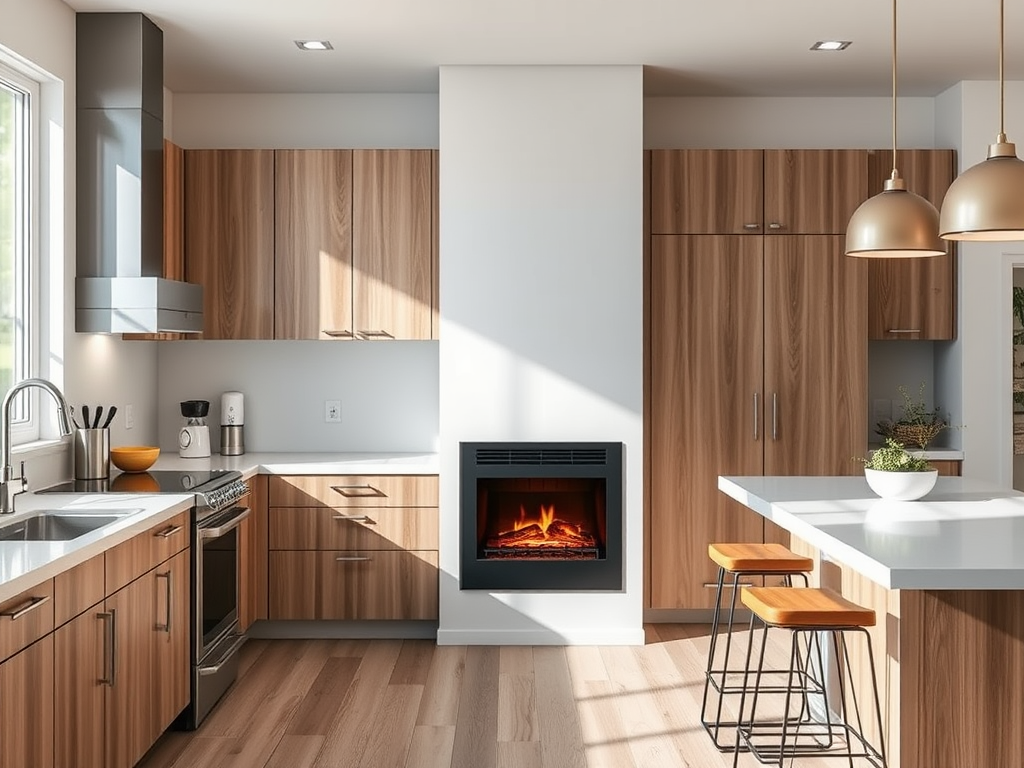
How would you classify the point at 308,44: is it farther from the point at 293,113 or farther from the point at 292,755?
the point at 292,755

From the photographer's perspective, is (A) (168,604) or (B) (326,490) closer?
(A) (168,604)

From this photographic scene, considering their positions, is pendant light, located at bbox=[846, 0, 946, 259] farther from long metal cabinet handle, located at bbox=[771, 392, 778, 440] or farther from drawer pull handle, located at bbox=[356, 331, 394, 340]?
drawer pull handle, located at bbox=[356, 331, 394, 340]

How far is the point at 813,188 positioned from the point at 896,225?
1.92 m

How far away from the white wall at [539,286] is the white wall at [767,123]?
65 cm

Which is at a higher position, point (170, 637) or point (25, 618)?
point (25, 618)

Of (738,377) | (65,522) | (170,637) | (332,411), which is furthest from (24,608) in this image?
(738,377)

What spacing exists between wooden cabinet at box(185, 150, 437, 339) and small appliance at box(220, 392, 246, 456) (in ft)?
1.27

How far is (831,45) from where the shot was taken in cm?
441

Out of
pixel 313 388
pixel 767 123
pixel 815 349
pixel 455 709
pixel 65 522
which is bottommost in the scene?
pixel 455 709

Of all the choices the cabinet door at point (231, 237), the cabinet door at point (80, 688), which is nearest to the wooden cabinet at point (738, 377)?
the cabinet door at point (231, 237)

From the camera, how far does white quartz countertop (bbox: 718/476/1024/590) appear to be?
2316 millimetres

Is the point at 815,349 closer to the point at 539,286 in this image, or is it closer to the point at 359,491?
the point at 539,286

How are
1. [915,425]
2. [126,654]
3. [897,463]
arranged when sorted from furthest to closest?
[915,425] < [897,463] < [126,654]

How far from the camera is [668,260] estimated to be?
193 inches
